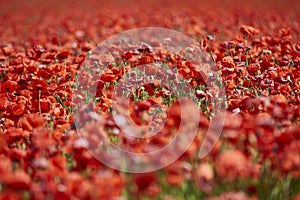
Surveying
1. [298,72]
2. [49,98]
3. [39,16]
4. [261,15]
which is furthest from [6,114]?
[39,16]

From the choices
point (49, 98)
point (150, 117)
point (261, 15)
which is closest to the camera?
point (150, 117)

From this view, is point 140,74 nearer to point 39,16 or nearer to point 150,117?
point 150,117

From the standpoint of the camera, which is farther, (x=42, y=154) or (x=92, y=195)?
(x=42, y=154)

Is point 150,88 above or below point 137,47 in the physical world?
below

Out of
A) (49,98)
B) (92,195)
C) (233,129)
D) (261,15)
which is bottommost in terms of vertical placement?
(92,195)

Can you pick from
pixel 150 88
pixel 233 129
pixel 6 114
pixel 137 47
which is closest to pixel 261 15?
pixel 137 47

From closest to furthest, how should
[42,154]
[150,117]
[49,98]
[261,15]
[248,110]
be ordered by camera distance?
[42,154] < [150,117] < [248,110] < [49,98] < [261,15]
